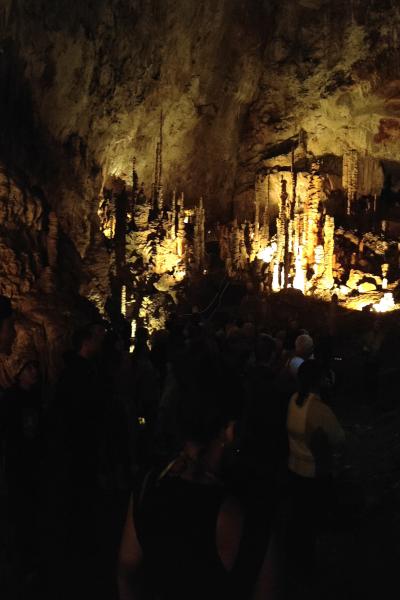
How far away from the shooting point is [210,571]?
1.39 metres

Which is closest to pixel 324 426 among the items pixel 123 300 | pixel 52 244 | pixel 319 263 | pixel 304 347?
pixel 304 347

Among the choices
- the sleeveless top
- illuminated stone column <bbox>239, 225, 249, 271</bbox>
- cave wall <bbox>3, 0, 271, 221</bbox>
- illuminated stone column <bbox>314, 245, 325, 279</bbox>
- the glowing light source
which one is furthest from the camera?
illuminated stone column <bbox>239, 225, 249, 271</bbox>

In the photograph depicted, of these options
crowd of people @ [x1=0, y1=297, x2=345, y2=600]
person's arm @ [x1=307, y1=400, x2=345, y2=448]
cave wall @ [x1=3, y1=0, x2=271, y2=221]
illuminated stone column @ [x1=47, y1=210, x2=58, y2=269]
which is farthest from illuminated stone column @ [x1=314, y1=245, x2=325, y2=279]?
person's arm @ [x1=307, y1=400, x2=345, y2=448]

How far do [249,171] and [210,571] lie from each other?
75.5 ft

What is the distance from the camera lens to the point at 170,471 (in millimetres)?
1546

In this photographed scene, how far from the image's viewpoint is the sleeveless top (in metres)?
1.39

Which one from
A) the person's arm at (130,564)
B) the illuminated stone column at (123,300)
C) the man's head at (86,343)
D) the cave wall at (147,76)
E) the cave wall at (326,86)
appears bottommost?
the person's arm at (130,564)

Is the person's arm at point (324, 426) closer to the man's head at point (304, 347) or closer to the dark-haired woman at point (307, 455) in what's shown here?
the dark-haired woman at point (307, 455)

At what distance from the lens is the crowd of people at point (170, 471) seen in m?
1.43

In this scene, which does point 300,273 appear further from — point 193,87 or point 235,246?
point 193,87

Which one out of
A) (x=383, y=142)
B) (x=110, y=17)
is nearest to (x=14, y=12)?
(x=110, y=17)

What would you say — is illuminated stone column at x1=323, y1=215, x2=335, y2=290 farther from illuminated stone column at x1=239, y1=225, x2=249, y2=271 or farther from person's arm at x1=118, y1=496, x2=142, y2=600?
person's arm at x1=118, y1=496, x2=142, y2=600

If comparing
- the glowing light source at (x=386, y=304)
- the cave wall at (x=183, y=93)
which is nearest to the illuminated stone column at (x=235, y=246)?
the cave wall at (x=183, y=93)

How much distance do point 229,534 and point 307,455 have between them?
2170 mm
